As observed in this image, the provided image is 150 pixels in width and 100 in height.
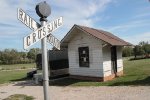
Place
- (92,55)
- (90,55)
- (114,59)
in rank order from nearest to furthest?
(92,55)
(90,55)
(114,59)

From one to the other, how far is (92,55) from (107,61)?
1324 mm

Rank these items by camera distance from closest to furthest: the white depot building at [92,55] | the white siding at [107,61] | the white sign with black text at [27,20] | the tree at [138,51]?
the white sign with black text at [27,20] < the white depot building at [92,55] < the white siding at [107,61] < the tree at [138,51]

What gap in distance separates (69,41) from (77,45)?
1203 millimetres

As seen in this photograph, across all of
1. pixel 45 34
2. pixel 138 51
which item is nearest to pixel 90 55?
pixel 45 34

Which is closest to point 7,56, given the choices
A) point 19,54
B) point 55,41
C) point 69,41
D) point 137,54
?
point 19,54

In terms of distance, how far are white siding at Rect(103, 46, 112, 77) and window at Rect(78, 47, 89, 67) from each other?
154 cm

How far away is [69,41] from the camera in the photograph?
23.5 m

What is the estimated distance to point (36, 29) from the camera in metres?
4.89

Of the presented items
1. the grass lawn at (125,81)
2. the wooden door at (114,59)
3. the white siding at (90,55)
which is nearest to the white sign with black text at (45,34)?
the grass lawn at (125,81)

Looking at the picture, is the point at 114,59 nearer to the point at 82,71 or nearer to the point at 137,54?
the point at 82,71

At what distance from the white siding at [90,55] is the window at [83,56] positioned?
0.96 ft

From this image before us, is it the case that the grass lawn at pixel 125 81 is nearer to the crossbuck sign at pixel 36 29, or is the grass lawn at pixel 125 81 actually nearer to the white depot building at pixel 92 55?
the white depot building at pixel 92 55

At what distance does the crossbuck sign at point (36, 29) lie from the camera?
15.4 feet

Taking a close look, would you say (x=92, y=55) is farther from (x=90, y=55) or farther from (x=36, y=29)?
(x=36, y=29)
